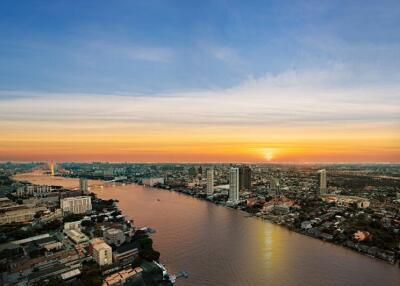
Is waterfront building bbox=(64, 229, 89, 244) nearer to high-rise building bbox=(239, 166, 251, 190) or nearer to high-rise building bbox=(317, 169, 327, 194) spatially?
high-rise building bbox=(239, 166, 251, 190)

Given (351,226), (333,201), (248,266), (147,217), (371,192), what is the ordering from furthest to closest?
(371,192) → (333,201) → (147,217) → (351,226) → (248,266)

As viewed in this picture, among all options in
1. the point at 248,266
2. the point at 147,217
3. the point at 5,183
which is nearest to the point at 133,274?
the point at 248,266

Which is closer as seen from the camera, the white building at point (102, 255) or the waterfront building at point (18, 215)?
the white building at point (102, 255)

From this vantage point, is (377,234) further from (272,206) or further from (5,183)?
(5,183)

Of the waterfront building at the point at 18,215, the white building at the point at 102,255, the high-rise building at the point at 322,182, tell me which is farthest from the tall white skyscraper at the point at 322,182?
the waterfront building at the point at 18,215

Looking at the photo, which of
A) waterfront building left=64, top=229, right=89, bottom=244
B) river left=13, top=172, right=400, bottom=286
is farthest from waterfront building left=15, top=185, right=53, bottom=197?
river left=13, top=172, right=400, bottom=286

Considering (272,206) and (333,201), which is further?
(333,201)

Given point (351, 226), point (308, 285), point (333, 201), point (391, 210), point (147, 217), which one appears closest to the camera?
point (308, 285)

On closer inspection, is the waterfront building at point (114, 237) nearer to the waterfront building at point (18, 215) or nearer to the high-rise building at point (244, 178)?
the waterfront building at point (18, 215)
